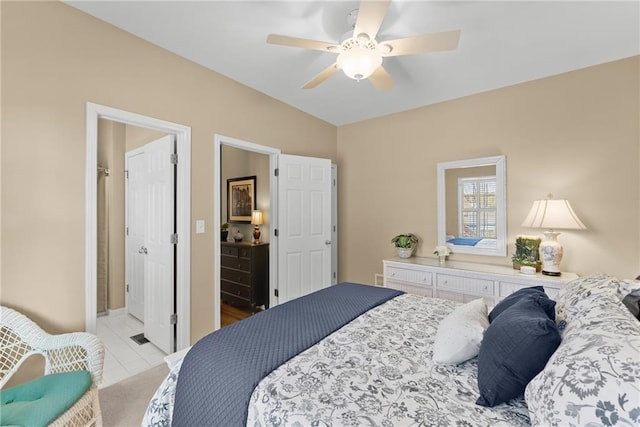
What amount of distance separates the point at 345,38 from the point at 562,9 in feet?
4.74

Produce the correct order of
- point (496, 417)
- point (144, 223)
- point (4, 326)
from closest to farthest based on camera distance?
point (496, 417) < point (4, 326) < point (144, 223)

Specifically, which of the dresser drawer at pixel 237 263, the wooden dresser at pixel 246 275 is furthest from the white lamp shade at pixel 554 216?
the dresser drawer at pixel 237 263

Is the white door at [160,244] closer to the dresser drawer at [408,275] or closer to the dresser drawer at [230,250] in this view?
the dresser drawer at [230,250]

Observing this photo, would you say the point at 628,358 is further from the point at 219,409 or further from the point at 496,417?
the point at 219,409

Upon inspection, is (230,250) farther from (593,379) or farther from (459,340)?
(593,379)

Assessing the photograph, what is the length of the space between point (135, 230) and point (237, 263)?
→ 1.27 metres

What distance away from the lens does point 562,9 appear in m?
1.86

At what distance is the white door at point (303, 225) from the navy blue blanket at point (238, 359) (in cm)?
167

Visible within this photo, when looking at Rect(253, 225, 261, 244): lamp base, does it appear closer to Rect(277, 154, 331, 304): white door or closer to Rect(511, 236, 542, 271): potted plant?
Rect(277, 154, 331, 304): white door

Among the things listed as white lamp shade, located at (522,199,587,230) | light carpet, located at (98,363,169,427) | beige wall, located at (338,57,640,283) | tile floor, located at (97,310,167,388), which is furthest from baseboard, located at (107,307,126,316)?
white lamp shade, located at (522,199,587,230)

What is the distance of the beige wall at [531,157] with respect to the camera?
241 cm

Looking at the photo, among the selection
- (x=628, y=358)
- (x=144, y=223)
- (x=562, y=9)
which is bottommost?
(x=628, y=358)

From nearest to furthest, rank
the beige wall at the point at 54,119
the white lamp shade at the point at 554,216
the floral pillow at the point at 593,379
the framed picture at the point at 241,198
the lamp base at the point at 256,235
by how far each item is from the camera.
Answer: the floral pillow at the point at 593,379 < the beige wall at the point at 54,119 < the white lamp shade at the point at 554,216 < the lamp base at the point at 256,235 < the framed picture at the point at 241,198

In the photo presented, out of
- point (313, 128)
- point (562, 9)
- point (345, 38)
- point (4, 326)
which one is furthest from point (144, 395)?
point (562, 9)
